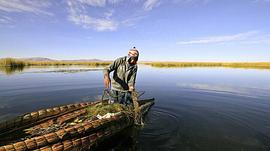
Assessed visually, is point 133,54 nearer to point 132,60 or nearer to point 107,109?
point 132,60

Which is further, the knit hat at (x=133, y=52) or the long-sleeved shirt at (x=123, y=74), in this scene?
the long-sleeved shirt at (x=123, y=74)

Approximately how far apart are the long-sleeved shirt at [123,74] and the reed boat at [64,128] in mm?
767

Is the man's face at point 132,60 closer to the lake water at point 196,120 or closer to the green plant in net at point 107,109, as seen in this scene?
the green plant in net at point 107,109

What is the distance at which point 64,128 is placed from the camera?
14.4ft

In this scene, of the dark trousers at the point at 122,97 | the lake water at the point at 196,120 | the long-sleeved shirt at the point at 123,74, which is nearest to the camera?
the lake water at the point at 196,120

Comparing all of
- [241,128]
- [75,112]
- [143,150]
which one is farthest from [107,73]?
[241,128]

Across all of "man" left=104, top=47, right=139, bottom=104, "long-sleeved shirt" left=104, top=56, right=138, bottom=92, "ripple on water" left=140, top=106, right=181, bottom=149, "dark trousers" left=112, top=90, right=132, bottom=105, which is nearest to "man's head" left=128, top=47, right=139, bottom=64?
"man" left=104, top=47, right=139, bottom=104

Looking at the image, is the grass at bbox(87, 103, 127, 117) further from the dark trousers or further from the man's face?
the man's face

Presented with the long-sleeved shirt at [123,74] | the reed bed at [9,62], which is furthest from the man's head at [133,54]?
the reed bed at [9,62]

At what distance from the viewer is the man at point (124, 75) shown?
6.62 m

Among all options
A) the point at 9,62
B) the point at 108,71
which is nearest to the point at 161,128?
the point at 108,71

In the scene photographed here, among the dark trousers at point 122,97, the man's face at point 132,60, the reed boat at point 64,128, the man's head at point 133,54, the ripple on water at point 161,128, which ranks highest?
the man's head at point 133,54

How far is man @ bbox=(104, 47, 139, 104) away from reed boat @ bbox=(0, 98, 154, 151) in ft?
2.09

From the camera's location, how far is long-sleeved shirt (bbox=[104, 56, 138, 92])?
673 cm
